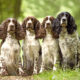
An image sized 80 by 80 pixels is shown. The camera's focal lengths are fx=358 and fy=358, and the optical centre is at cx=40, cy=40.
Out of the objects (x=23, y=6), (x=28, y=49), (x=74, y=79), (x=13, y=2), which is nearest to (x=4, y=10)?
(x=13, y=2)

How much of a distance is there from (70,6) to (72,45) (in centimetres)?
1266

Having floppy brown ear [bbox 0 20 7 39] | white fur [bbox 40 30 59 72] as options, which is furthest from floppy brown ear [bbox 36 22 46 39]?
floppy brown ear [bbox 0 20 7 39]

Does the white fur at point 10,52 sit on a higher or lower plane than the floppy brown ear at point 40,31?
lower

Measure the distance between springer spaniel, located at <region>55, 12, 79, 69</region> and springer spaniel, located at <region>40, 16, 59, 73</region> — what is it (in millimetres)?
149

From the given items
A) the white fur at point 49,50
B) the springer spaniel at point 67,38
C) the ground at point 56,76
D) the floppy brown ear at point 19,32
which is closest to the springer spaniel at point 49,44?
the white fur at point 49,50

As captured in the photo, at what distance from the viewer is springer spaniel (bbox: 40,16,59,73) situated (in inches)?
324

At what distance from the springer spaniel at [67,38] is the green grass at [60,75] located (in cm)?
39

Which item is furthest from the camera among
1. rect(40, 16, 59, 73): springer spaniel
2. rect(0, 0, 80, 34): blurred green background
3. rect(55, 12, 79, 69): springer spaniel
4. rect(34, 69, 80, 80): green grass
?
rect(0, 0, 80, 34): blurred green background

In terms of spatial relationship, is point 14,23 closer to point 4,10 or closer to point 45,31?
point 45,31

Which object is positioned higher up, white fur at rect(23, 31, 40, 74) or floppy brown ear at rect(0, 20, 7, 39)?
floppy brown ear at rect(0, 20, 7, 39)

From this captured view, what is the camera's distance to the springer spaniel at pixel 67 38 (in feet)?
26.6

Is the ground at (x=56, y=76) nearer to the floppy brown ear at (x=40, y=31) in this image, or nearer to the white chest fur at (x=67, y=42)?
the white chest fur at (x=67, y=42)

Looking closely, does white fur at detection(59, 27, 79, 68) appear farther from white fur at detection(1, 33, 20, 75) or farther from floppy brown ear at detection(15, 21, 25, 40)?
white fur at detection(1, 33, 20, 75)

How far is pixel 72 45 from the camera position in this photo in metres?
8.22
